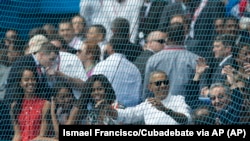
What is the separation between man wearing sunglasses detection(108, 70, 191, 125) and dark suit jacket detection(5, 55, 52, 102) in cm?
Answer: 76

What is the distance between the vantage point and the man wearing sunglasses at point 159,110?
11.2 metres

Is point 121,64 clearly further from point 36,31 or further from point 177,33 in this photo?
point 36,31

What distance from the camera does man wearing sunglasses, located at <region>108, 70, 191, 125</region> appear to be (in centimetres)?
1121

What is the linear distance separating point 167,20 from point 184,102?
869 millimetres

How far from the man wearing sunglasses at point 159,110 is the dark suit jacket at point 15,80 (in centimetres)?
76

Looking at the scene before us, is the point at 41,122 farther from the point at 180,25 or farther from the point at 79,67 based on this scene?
the point at 180,25

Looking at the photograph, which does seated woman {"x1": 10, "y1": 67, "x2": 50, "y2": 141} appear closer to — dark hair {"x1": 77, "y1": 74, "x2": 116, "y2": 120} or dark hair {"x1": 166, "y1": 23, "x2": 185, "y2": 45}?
dark hair {"x1": 77, "y1": 74, "x2": 116, "y2": 120}

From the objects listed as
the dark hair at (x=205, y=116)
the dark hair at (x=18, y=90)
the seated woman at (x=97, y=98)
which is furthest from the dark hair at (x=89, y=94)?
the dark hair at (x=205, y=116)

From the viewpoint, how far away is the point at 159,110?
37.1ft

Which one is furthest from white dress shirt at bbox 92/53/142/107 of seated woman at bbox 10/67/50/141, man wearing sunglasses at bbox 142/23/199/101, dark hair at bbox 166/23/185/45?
seated woman at bbox 10/67/50/141

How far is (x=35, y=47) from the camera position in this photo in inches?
475

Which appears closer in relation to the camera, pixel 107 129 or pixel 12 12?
pixel 107 129

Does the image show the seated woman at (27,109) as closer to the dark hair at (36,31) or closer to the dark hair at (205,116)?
the dark hair at (36,31)

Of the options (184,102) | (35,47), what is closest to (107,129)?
(184,102)
